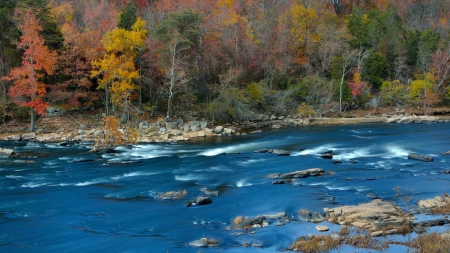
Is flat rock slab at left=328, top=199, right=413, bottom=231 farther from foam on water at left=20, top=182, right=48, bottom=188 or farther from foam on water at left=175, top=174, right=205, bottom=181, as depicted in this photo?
foam on water at left=20, top=182, right=48, bottom=188

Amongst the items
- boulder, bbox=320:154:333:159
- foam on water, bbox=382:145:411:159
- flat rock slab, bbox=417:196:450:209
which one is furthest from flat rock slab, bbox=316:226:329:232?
foam on water, bbox=382:145:411:159

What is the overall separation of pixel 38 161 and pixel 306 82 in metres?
34.4

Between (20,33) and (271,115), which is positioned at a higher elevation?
(20,33)

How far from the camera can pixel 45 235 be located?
480 inches

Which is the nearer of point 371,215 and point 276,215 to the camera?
point 371,215

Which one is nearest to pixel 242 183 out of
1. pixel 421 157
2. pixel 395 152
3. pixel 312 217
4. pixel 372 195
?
pixel 312 217

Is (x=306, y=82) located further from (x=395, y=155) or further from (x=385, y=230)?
(x=385, y=230)

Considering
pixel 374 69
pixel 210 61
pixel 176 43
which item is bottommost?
pixel 374 69

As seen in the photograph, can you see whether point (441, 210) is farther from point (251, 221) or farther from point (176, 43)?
point (176, 43)

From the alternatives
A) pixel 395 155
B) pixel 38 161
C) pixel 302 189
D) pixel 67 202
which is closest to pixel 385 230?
pixel 302 189

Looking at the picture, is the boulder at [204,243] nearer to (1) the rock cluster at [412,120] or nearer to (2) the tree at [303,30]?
(1) the rock cluster at [412,120]

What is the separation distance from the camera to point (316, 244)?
10.2 metres

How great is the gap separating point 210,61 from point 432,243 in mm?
33783

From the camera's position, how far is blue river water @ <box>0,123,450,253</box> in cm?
1178
